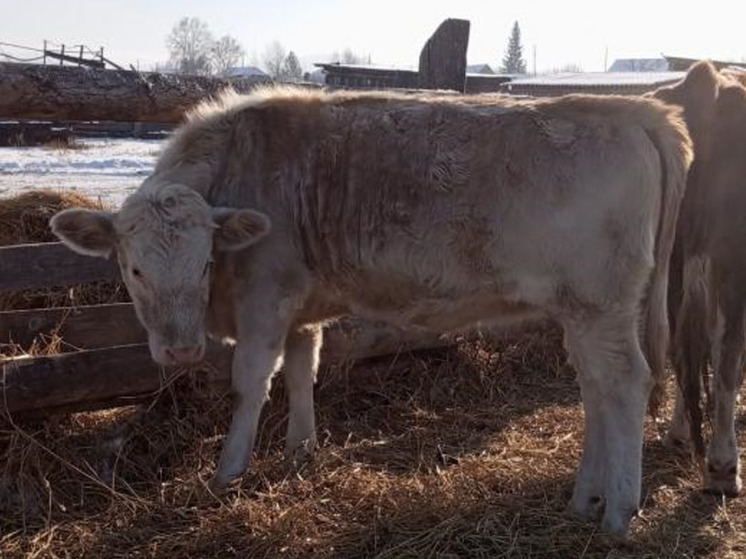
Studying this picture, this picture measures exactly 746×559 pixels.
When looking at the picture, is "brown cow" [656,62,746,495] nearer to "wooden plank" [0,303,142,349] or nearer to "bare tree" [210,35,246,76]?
"wooden plank" [0,303,142,349]

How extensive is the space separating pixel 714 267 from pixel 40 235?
542 centimetres

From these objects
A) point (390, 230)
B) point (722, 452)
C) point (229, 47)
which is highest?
point (229, 47)

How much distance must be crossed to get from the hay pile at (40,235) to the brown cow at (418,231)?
2.50 m

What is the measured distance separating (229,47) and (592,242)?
15582cm

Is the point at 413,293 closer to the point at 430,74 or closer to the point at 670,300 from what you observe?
the point at 670,300

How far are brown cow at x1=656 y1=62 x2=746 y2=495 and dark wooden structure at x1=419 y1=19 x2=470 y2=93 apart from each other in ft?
12.3

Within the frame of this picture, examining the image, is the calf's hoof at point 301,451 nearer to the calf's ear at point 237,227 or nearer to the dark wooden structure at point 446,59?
the calf's ear at point 237,227

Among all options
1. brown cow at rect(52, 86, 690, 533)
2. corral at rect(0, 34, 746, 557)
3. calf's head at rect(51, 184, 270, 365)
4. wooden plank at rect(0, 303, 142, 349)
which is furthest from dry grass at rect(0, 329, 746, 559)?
calf's head at rect(51, 184, 270, 365)

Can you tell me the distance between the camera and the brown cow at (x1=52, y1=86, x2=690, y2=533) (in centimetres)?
427

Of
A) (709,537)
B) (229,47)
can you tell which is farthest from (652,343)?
(229,47)

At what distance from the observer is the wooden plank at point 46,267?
217 inches

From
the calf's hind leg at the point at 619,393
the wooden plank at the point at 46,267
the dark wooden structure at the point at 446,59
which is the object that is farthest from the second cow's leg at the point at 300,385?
the dark wooden structure at the point at 446,59

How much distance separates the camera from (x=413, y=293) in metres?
4.61

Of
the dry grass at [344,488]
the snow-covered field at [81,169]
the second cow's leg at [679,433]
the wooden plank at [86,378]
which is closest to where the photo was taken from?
the dry grass at [344,488]
